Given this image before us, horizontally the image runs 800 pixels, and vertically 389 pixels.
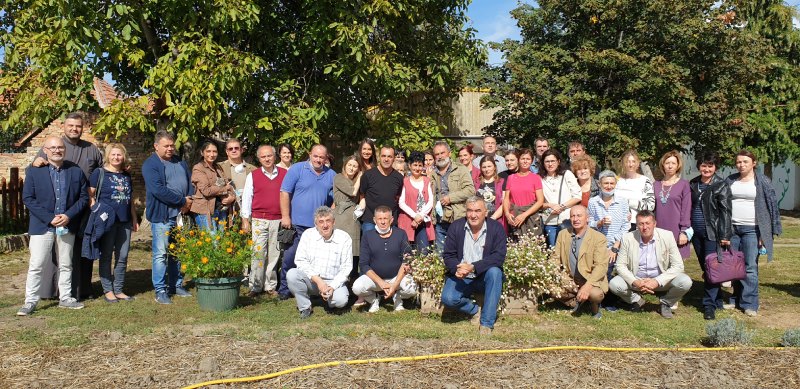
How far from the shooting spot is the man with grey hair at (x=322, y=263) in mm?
5809

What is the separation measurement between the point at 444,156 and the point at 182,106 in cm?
365

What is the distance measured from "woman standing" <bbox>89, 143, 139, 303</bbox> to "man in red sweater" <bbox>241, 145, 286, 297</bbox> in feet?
3.79

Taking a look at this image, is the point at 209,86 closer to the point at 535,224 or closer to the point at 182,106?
the point at 182,106

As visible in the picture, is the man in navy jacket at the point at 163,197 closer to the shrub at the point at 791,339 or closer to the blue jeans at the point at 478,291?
the blue jeans at the point at 478,291

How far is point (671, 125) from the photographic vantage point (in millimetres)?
14109

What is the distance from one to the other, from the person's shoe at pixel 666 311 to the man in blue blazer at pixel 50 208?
18.7 ft

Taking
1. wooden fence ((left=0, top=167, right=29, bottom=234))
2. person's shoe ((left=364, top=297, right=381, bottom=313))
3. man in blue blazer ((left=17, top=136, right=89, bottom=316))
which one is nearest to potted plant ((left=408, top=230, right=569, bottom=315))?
person's shoe ((left=364, top=297, right=381, bottom=313))

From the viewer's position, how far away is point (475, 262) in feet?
17.6

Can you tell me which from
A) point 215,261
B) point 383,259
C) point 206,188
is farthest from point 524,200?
point 206,188

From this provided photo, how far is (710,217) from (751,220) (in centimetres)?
40

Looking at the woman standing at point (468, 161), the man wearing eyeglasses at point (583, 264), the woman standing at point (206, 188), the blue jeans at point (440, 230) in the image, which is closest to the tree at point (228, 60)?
the woman standing at point (206, 188)

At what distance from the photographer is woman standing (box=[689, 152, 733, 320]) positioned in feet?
19.7

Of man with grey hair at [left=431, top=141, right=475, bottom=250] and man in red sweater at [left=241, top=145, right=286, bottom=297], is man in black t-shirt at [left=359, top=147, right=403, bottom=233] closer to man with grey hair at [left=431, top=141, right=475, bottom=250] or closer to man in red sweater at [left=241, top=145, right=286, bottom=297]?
man with grey hair at [left=431, top=141, right=475, bottom=250]

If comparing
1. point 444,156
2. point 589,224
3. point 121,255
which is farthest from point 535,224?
point 121,255
